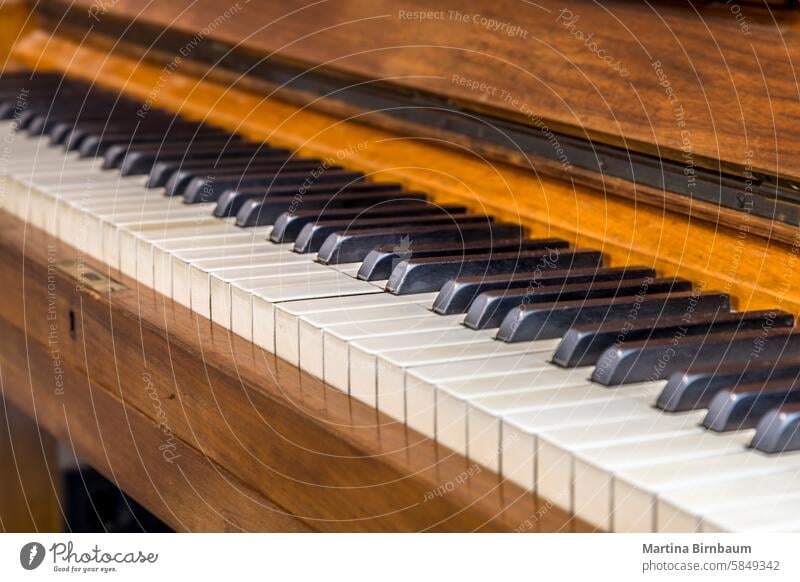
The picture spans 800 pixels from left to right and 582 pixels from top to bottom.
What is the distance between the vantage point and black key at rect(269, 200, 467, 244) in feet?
5.97

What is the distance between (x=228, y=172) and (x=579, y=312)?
0.91 metres

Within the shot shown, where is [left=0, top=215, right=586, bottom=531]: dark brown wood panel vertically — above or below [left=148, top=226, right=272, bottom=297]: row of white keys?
below

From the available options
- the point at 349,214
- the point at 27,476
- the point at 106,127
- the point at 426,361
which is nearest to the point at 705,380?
the point at 426,361

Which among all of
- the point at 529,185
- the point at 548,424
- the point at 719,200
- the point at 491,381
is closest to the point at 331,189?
the point at 529,185

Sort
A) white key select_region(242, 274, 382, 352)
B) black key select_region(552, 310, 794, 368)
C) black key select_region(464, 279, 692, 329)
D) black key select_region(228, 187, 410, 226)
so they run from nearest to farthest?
1. black key select_region(552, 310, 794, 368)
2. black key select_region(464, 279, 692, 329)
3. white key select_region(242, 274, 382, 352)
4. black key select_region(228, 187, 410, 226)

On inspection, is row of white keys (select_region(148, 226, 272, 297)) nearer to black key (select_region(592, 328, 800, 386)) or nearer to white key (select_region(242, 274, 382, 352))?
white key (select_region(242, 274, 382, 352))

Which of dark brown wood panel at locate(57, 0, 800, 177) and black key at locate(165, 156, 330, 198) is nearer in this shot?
dark brown wood panel at locate(57, 0, 800, 177)

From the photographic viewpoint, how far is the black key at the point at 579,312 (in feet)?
4.49

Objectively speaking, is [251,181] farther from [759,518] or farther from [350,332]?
[759,518]

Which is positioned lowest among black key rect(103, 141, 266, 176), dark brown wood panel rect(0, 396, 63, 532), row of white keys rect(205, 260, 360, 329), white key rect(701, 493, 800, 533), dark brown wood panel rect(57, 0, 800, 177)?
dark brown wood panel rect(0, 396, 63, 532)

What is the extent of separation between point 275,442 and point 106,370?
0.51m

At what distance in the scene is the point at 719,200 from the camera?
1517 millimetres

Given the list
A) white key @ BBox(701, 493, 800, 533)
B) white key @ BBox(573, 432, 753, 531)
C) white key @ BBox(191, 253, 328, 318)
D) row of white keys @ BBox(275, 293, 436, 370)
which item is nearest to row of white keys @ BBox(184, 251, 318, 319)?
white key @ BBox(191, 253, 328, 318)

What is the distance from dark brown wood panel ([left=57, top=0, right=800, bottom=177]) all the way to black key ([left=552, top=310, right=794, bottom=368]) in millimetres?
178
